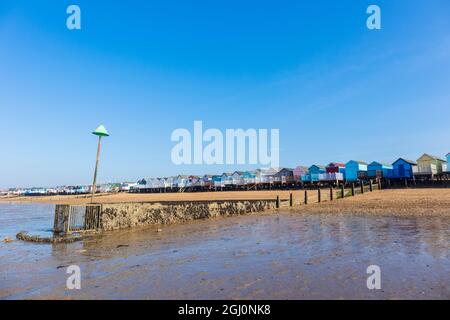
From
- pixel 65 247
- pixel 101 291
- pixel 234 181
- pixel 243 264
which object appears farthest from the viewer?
pixel 234 181

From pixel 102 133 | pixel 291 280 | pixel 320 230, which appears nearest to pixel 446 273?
pixel 291 280

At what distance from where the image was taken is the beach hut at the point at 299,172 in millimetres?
71688

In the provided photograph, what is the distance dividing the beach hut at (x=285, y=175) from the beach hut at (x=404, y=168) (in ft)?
78.3

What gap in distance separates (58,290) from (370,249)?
8002mm

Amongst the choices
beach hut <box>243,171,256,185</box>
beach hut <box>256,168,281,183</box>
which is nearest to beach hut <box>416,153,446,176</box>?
beach hut <box>256,168,281,183</box>

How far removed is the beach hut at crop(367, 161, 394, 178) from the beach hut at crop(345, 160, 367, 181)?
1.40 meters

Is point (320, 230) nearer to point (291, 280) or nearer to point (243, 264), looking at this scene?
point (243, 264)

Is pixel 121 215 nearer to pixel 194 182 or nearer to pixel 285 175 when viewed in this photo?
pixel 285 175

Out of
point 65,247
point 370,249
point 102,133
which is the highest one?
point 102,133

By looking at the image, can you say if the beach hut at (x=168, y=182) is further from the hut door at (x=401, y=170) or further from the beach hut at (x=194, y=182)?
the hut door at (x=401, y=170)

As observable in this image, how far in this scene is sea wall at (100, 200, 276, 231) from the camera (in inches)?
658
